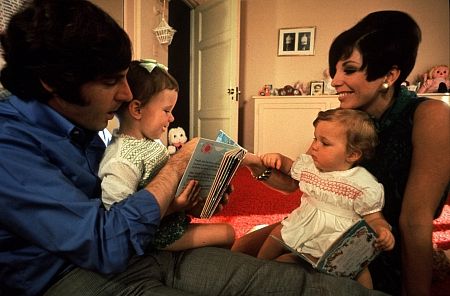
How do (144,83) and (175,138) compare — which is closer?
(144,83)

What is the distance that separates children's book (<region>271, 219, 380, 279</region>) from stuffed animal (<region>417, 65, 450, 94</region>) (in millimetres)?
3675

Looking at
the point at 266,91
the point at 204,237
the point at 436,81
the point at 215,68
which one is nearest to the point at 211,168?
the point at 204,237

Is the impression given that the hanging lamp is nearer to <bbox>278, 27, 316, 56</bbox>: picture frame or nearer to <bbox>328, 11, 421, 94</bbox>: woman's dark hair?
<bbox>278, 27, 316, 56</bbox>: picture frame

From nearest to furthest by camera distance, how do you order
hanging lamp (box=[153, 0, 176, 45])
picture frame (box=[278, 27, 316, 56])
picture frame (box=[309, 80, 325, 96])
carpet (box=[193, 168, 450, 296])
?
1. carpet (box=[193, 168, 450, 296])
2. hanging lamp (box=[153, 0, 176, 45])
3. picture frame (box=[309, 80, 325, 96])
4. picture frame (box=[278, 27, 316, 56])

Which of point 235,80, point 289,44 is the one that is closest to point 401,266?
point 235,80

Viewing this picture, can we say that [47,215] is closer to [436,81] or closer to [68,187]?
[68,187]

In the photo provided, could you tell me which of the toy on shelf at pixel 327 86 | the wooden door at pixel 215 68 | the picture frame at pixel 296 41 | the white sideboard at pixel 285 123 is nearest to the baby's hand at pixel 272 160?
the wooden door at pixel 215 68

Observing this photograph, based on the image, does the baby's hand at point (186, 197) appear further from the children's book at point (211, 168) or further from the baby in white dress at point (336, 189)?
the baby in white dress at point (336, 189)

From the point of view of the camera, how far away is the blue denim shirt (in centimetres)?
63

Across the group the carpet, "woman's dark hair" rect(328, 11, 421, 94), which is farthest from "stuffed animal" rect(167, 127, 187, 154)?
"woman's dark hair" rect(328, 11, 421, 94)

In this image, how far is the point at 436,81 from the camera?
3.82m

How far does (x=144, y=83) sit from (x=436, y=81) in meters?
4.00

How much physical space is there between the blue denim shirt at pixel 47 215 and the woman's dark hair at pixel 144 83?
0.26 meters

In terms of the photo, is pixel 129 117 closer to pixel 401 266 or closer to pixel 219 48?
pixel 401 266
